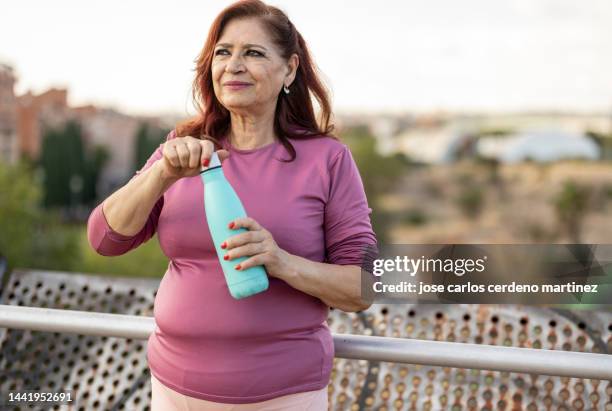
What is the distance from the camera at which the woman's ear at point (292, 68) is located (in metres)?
1.65

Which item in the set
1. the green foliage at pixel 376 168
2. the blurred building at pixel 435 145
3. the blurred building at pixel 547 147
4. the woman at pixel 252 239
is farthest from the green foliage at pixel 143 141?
the woman at pixel 252 239

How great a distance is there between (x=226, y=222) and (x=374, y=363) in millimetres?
842

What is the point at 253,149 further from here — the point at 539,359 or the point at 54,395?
the point at 54,395

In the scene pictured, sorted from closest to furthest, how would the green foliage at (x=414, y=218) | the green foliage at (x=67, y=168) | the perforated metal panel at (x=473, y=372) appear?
the perforated metal panel at (x=473, y=372) < the green foliage at (x=67, y=168) < the green foliage at (x=414, y=218)

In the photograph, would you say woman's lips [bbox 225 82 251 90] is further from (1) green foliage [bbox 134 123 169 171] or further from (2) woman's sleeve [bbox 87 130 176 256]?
(1) green foliage [bbox 134 123 169 171]

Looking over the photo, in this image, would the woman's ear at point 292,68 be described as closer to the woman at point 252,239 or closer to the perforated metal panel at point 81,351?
the woman at point 252,239

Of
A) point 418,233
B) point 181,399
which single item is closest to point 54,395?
point 181,399

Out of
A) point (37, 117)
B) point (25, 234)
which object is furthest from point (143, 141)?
point (25, 234)

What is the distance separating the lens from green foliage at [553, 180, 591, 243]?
62478mm

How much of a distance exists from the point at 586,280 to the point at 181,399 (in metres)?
0.84

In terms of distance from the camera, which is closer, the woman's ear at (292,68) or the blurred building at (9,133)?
the woman's ear at (292,68)

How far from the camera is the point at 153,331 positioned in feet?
5.56
